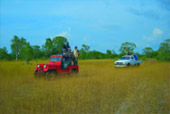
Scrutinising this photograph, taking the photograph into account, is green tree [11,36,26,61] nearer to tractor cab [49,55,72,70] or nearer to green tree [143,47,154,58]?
tractor cab [49,55,72,70]

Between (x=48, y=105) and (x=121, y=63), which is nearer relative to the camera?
(x=48, y=105)

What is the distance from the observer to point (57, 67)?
12.1 m

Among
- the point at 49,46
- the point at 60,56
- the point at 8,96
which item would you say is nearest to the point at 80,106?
the point at 8,96

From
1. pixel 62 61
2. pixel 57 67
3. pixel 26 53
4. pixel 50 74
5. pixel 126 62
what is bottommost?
pixel 50 74

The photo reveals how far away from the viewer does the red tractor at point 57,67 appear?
37.6ft

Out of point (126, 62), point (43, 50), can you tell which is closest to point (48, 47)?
point (43, 50)

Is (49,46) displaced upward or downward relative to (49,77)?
upward

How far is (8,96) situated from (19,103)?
1.21 metres

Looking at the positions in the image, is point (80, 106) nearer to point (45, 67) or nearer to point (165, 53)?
point (45, 67)

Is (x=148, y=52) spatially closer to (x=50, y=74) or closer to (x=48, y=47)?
(x=48, y=47)

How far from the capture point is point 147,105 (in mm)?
6070

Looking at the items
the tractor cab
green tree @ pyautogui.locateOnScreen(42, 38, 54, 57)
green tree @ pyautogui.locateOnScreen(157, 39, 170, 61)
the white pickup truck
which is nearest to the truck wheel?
the tractor cab

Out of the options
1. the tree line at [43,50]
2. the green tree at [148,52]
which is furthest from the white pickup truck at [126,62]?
the green tree at [148,52]

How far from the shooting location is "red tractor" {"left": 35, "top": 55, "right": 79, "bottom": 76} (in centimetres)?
A: 1147
